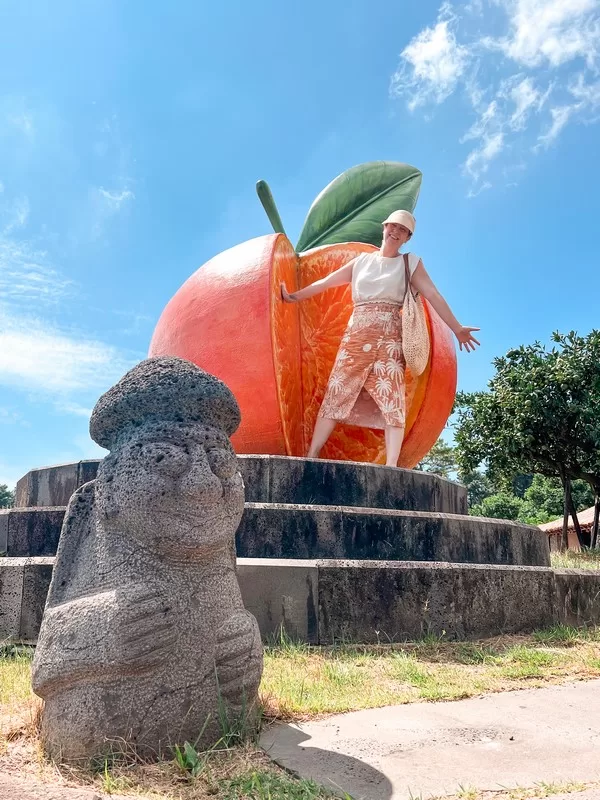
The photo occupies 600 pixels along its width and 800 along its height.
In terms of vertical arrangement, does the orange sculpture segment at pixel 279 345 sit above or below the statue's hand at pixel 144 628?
above

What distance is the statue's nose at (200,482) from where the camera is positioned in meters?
2.40

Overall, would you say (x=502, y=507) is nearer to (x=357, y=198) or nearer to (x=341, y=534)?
(x=357, y=198)

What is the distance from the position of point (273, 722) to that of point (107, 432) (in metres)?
1.30

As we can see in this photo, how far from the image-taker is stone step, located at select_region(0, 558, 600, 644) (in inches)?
159

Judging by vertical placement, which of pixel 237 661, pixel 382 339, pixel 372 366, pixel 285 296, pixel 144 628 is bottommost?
pixel 237 661

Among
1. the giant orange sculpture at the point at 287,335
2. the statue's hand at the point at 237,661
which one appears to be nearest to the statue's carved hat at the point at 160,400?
the statue's hand at the point at 237,661

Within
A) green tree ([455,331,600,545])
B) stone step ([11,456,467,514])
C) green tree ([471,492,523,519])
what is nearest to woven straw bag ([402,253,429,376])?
stone step ([11,456,467,514])

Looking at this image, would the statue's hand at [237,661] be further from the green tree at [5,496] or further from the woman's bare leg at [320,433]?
the green tree at [5,496]

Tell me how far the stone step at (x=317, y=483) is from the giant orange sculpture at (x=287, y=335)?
2.87ft

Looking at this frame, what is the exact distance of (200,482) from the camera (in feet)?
7.93

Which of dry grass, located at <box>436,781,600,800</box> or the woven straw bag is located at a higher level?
the woven straw bag

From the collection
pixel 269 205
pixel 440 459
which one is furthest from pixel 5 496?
pixel 269 205

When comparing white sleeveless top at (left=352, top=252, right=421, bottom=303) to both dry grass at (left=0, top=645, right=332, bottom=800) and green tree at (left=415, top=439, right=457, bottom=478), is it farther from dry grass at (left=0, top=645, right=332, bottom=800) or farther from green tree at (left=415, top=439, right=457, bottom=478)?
green tree at (left=415, top=439, right=457, bottom=478)

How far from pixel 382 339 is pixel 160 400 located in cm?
396
